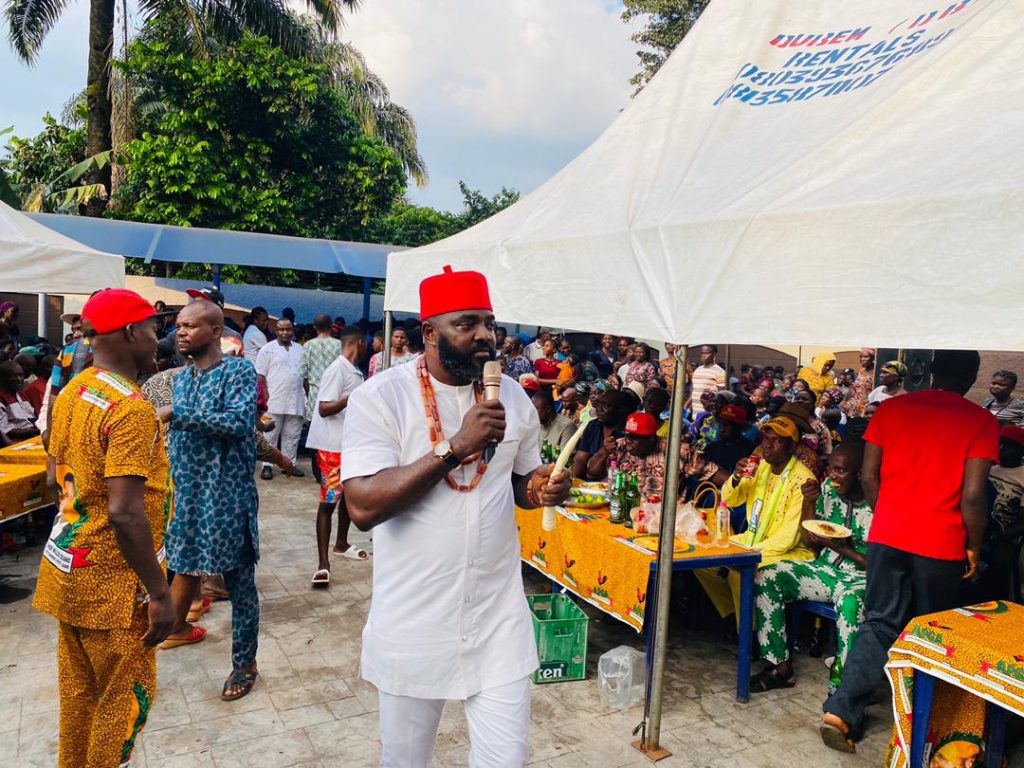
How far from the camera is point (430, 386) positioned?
232cm

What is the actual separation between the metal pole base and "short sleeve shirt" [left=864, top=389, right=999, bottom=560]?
1442 mm

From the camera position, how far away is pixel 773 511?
4863 millimetres

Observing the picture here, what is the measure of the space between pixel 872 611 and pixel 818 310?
69.1 inches

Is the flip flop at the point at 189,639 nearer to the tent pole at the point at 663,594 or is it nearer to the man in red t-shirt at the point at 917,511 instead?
the tent pole at the point at 663,594

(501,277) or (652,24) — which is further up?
(652,24)

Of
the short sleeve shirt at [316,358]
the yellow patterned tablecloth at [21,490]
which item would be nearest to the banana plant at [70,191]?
the short sleeve shirt at [316,358]

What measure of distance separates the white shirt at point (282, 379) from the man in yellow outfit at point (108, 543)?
672cm

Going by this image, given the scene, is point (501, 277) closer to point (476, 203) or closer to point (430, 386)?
point (430, 386)

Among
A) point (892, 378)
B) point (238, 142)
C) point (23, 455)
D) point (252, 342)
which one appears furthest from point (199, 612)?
point (238, 142)

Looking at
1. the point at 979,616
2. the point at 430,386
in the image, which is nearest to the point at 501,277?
the point at 430,386

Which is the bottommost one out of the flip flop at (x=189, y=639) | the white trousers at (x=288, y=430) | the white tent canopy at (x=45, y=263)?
the flip flop at (x=189, y=639)

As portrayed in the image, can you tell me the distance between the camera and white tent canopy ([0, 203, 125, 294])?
222 inches

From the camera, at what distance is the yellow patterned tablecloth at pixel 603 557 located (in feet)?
13.7

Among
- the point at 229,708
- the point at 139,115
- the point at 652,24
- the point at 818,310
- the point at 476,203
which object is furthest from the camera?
the point at 476,203
